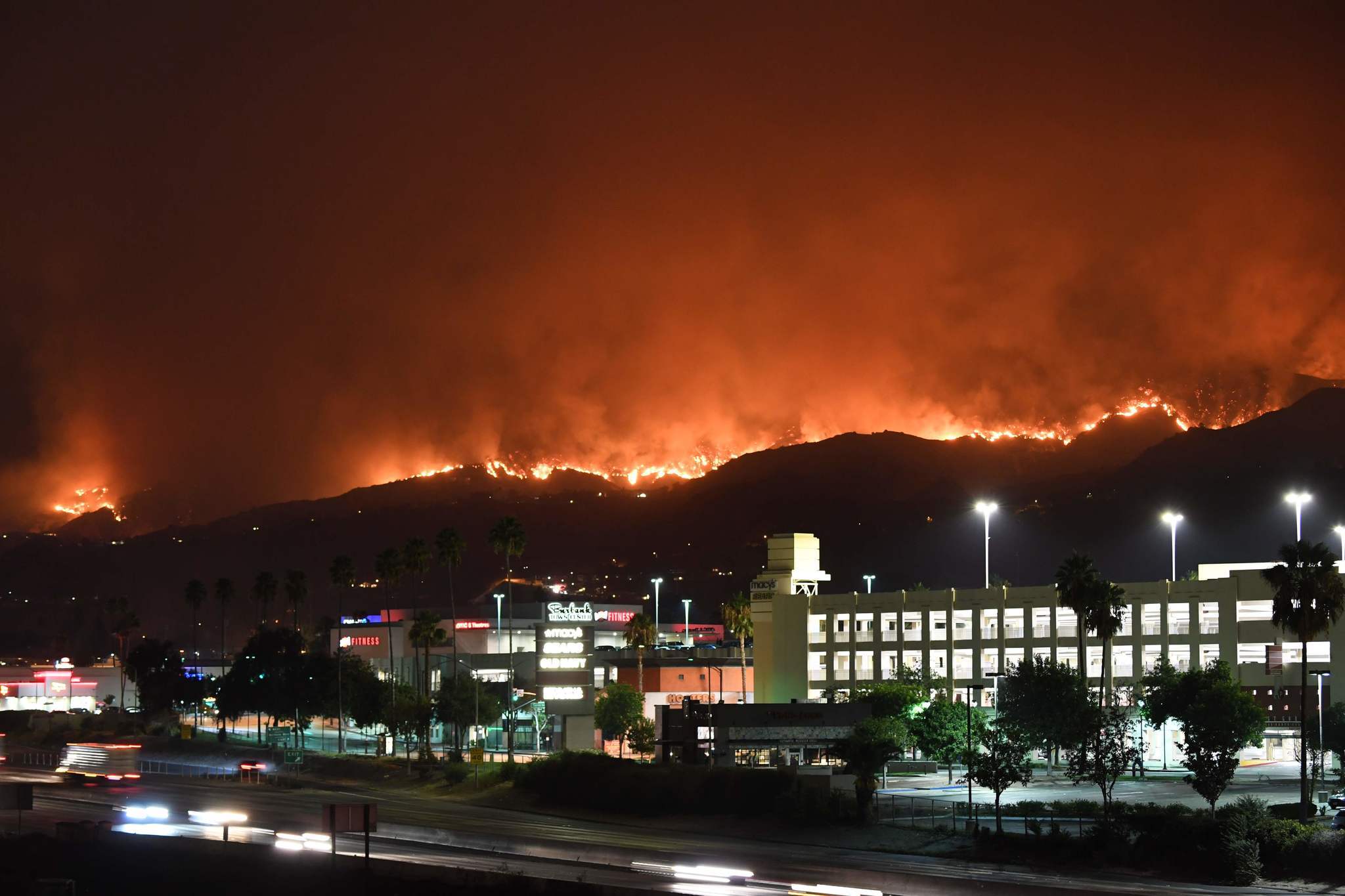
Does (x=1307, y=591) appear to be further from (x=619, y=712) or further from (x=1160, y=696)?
(x=619, y=712)

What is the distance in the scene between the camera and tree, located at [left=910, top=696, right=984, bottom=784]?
12288 cm

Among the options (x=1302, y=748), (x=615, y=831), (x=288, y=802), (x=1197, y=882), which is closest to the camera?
(x=1197, y=882)

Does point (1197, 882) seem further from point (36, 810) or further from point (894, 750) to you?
point (36, 810)

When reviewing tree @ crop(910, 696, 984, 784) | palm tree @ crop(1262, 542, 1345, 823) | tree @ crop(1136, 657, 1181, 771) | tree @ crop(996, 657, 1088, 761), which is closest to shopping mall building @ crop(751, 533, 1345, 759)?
tree @ crop(1136, 657, 1181, 771)

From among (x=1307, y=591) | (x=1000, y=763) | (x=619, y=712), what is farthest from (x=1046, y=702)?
(x=619, y=712)

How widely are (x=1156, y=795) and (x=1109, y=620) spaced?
15160mm

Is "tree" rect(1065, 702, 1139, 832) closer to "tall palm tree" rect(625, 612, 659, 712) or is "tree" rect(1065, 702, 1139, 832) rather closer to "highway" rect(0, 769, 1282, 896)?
"highway" rect(0, 769, 1282, 896)

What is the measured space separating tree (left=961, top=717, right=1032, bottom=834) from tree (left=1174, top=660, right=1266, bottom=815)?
31.1 feet

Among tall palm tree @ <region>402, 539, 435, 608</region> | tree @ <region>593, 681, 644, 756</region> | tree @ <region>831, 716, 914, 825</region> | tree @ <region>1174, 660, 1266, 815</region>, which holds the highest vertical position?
tall palm tree @ <region>402, 539, 435, 608</region>

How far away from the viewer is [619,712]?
157250 millimetres

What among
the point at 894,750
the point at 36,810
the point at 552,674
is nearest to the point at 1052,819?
the point at 894,750

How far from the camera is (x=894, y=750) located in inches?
4210

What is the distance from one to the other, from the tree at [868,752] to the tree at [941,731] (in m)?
4.54

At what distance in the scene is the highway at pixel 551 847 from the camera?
65.6 metres
